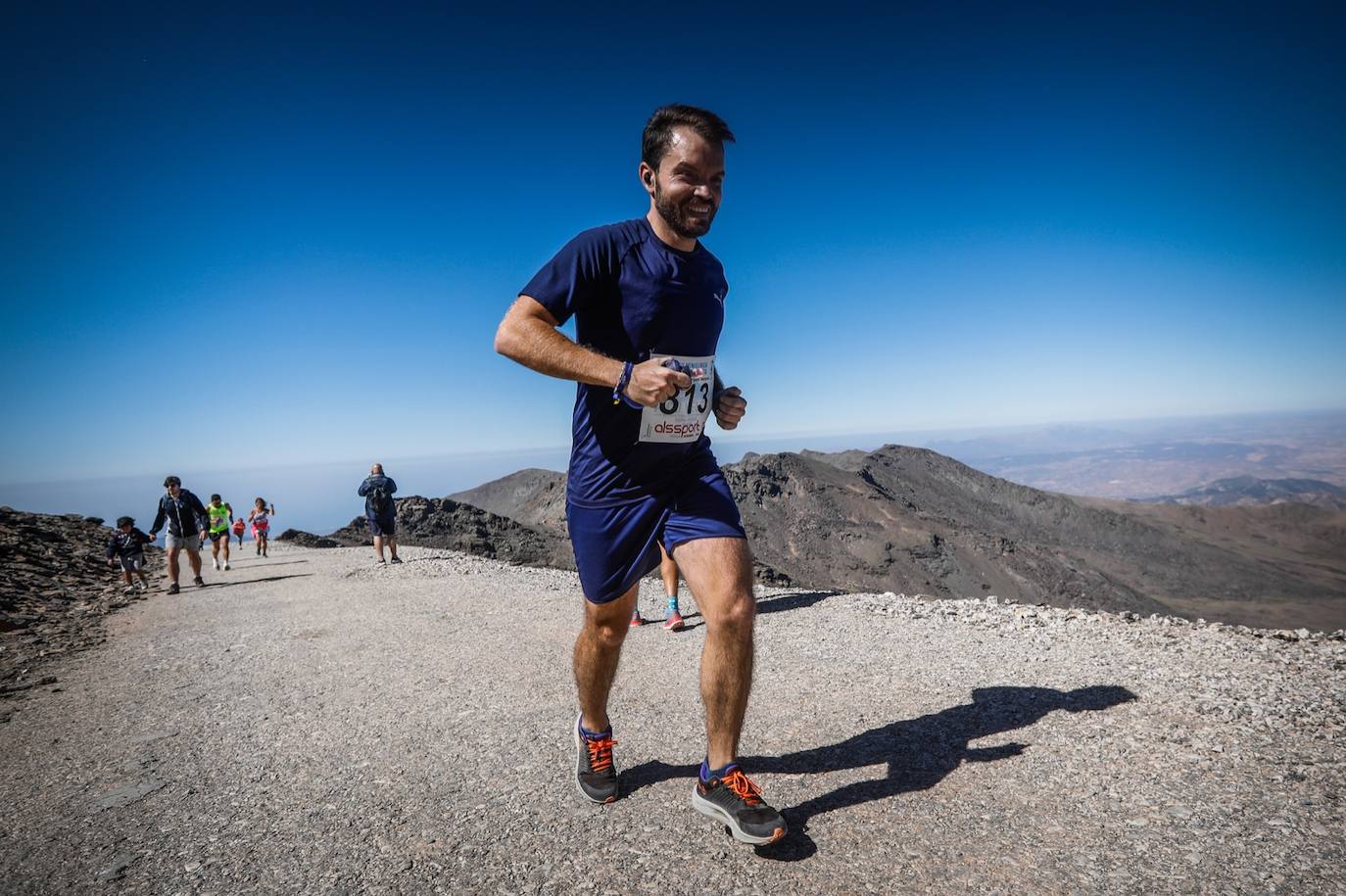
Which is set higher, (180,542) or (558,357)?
(558,357)

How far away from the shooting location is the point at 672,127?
2.51m

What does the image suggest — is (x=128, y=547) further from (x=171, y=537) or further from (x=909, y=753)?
(x=909, y=753)

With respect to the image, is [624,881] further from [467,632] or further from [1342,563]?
[1342,563]

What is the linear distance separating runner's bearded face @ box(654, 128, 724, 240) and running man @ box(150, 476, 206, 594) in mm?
11240

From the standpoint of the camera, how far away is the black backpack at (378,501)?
1244 cm

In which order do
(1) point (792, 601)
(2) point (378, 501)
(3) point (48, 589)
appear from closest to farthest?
(1) point (792, 601) < (3) point (48, 589) < (2) point (378, 501)

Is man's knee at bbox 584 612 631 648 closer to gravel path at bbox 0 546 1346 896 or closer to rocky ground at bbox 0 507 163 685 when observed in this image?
gravel path at bbox 0 546 1346 896

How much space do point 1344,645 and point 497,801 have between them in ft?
17.9

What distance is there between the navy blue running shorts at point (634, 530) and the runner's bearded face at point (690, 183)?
3.57 feet

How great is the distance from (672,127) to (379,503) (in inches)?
468

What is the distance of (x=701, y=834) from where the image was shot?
241 cm

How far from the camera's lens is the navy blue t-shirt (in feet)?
7.97

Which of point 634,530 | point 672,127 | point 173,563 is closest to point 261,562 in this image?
point 173,563

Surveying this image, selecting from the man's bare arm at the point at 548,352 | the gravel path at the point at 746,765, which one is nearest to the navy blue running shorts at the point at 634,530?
the man's bare arm at the point at 548,352
